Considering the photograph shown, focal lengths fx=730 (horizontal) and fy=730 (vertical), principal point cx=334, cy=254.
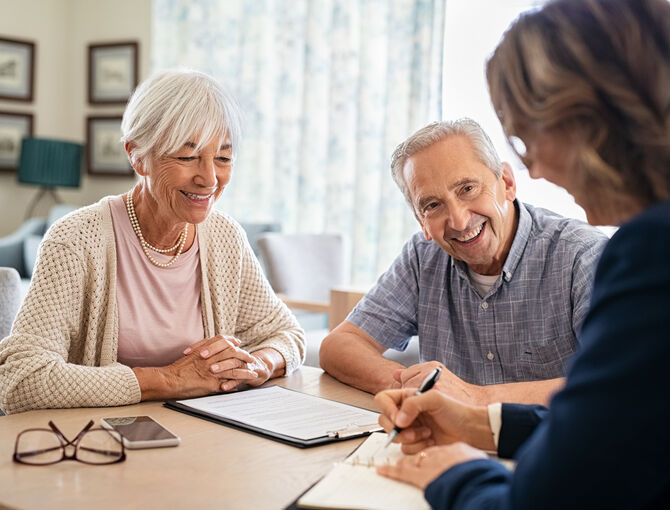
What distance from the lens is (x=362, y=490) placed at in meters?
0.88

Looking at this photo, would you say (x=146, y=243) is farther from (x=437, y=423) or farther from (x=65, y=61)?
(x=65, y=61)

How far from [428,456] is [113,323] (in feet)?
3.02

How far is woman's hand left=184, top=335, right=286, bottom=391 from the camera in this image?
1.47 metres

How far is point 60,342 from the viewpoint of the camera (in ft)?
4.79

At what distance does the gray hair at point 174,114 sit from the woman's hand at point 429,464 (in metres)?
0.95

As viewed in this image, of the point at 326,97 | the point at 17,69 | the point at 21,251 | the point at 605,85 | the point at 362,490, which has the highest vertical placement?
the point at 17,69

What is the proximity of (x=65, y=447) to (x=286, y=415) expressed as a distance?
38 cm

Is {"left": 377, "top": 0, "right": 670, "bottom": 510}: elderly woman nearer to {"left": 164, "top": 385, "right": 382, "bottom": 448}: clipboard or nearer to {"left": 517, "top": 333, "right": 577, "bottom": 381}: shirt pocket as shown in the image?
{"left": 164, "top": 385, "right": 382, "bottom": 448}: clipboard

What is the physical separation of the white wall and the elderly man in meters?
4.72

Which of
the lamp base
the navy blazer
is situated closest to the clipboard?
the navy blazer

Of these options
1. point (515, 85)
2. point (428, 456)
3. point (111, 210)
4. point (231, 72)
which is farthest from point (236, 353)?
point (231, 72)

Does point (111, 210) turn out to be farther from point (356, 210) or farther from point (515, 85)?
point (356, 210)

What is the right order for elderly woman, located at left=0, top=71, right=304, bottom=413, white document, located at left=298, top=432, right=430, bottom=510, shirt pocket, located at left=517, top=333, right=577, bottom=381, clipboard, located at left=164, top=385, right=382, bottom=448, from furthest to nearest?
shirt pocket, located at left=517, top=333, right=577, bottom=381
elderly woman, located at left=0, top=71, right=304, bottom=413
clipboard, located at left=164, top=385, right=382, bottom=448
white document, located at left=298, top=432, right=430, bottom=510

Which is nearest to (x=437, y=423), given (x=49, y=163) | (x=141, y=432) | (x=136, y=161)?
(x=141, y=432)
